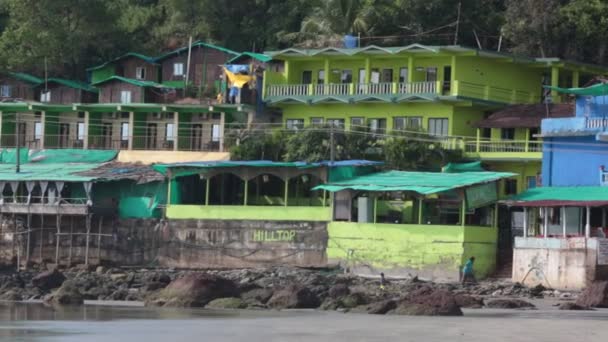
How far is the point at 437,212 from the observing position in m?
56.0

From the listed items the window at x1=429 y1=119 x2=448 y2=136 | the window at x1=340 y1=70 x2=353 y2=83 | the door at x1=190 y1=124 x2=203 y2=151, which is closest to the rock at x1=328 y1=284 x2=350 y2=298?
the window at x1=429 y1=119 x2=448 y2=136

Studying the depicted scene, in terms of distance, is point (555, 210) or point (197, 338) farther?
point (555, 210)

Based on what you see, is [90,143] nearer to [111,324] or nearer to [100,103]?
[100,103]

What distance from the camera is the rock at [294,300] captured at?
41.2m

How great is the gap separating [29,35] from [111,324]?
1508 inches

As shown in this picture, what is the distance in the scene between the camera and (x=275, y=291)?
42656 mm

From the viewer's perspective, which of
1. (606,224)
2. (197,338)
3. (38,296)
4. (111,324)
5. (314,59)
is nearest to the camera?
(197,338)

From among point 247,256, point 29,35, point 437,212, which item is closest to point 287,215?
point 247,256

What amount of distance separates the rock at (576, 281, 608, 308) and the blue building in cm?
502

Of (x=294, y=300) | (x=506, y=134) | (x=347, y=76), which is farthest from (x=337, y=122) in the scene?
(x=294, y=300)

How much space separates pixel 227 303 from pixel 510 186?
20614 mm

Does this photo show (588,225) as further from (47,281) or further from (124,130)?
(124,130)

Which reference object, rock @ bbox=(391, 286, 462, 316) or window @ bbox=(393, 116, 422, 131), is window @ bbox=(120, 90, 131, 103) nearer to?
window @ bbox=(393, 116, 422, 131)

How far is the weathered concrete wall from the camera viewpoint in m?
47.2
